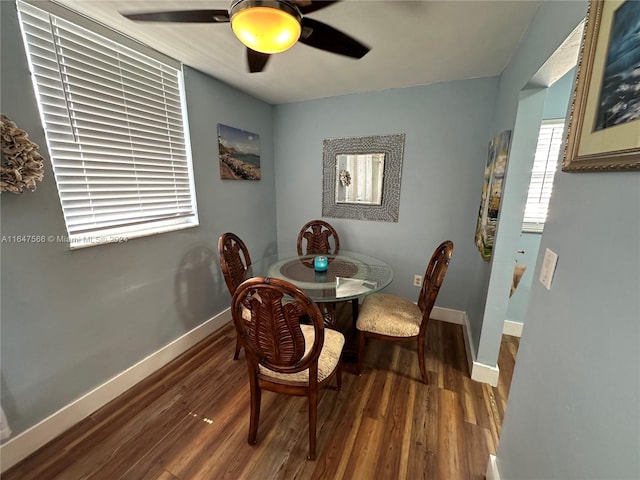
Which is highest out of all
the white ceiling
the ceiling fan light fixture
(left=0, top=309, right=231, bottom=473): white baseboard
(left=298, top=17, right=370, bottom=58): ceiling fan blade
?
the white ceiling

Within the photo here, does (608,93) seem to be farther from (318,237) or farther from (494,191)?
(318,237)

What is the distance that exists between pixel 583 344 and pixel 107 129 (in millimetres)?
2393

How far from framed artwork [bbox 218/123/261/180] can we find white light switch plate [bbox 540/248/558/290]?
236cm

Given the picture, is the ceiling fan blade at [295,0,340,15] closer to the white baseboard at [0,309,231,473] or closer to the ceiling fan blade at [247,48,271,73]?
the ceiling fan blade at [247,48,271,73]

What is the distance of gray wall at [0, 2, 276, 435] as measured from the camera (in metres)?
1.21

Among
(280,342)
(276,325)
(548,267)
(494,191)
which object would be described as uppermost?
(494,191)

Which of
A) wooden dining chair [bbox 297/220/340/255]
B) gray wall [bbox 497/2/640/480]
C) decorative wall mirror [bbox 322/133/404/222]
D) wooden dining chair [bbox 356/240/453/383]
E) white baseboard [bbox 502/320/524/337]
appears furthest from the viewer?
wooden dining chair [bbox 297/220/340/255]

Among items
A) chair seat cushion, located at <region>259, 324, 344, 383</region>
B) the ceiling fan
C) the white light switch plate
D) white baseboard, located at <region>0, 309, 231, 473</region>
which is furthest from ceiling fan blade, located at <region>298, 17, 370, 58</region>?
white baseboard, located at <region>0, 309, 231, 473</region>

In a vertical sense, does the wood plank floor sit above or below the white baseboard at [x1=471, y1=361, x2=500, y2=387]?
below

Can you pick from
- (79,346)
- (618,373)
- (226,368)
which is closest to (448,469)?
(618,373)

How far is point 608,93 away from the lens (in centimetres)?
62

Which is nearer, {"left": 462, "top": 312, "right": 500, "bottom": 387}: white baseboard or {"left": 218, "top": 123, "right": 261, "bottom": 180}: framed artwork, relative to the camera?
{"left": 462, "top": 312, "right": 500, "bottom": 387}: white baseboard

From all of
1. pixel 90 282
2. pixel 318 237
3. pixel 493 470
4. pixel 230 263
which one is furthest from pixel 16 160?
pixel 493 470

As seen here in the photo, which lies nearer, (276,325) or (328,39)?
(276,325)
